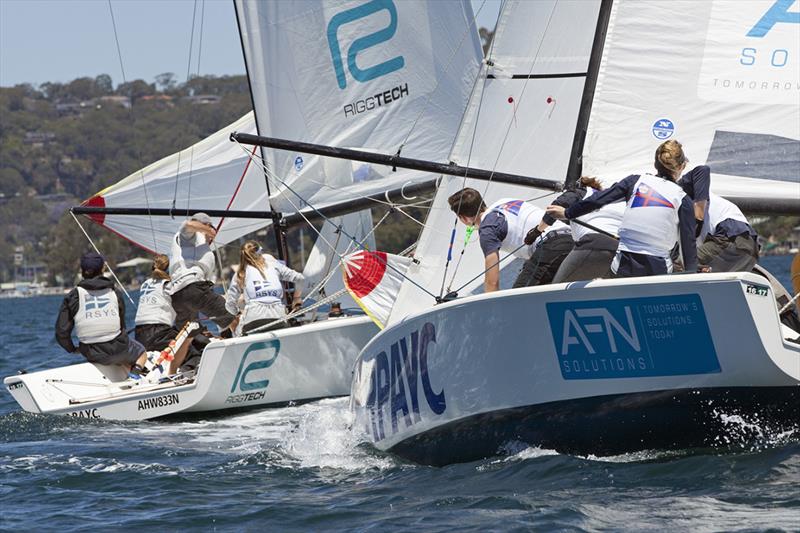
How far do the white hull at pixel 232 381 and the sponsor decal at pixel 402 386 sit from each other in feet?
9.16

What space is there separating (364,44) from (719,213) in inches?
246

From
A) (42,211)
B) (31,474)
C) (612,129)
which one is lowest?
(31,474)

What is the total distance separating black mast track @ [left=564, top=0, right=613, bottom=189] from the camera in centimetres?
757

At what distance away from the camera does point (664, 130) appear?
7496 millimetres

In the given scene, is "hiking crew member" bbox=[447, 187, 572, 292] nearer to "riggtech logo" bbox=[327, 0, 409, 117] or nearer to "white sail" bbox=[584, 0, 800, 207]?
"white sail" bbox=[584, 0, 800, 207]

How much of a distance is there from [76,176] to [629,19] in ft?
456

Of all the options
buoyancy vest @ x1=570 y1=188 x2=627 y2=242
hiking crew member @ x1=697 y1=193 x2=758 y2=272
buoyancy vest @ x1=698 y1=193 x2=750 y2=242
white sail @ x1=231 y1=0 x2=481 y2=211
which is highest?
white sail @ x1=231 y1=0 x2=481 y2=211

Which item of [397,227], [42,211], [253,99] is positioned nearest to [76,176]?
[42,211]

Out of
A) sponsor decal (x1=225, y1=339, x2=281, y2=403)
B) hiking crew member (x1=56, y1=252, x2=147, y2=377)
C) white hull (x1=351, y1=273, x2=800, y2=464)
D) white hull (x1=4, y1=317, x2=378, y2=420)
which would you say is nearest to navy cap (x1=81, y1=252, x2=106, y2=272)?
hiking crew member (x1=56, y1=252, x2=147, y2=377)

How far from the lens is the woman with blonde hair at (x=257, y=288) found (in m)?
10.6

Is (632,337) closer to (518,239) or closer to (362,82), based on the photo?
(518,239)

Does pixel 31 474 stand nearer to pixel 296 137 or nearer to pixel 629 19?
pixel 629 19

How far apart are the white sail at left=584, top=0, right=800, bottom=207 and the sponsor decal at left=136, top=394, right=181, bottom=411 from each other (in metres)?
4.00

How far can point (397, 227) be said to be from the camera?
173ft
